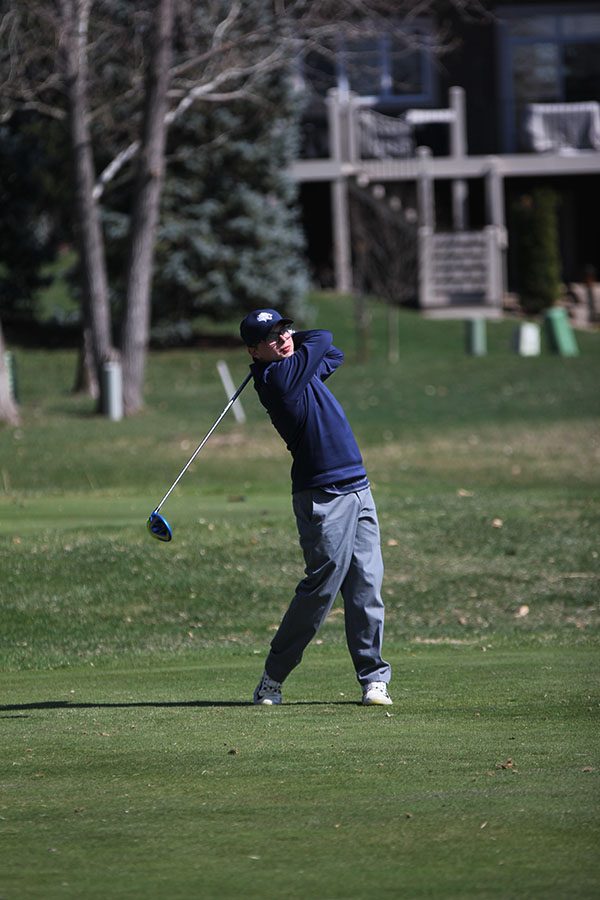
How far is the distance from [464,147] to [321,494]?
1132 inches

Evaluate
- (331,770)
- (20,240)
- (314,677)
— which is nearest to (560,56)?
(20,240)

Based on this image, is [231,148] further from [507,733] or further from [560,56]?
[507,733]

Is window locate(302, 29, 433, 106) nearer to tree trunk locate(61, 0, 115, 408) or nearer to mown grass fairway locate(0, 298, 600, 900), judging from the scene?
tree trunk locate(61, 0, 115, 408)

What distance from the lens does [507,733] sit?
623cm

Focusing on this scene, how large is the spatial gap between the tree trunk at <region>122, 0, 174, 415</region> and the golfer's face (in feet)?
55.0

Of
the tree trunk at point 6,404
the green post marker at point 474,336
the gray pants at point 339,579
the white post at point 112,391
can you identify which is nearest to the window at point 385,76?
the green post marker at point 474,336

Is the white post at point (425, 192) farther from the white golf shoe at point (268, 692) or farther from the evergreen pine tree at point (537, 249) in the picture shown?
the white golf shoe at point (268, 692)

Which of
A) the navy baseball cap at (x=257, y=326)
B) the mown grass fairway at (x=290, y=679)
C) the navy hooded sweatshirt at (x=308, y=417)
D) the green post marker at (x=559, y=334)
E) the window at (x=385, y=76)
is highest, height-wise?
the window at (x=385, y=76)

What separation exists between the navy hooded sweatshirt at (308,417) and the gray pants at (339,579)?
0.10 metres

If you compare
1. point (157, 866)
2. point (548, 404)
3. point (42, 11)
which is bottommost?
point (548, 404)

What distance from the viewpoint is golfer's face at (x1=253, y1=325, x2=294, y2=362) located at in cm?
701

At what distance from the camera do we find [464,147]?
114 ft

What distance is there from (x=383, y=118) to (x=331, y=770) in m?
30.8

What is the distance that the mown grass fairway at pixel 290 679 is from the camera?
450cm
